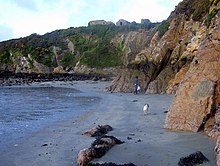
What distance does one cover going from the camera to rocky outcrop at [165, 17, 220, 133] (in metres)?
13.5

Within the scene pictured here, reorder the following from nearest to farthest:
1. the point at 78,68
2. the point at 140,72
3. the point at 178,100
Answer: the point at 178,100
the point at 140,72
the point at 78,68

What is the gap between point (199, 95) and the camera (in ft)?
45.8

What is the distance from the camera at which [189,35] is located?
110ft

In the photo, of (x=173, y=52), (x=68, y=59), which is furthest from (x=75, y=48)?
(x=173, y=52)

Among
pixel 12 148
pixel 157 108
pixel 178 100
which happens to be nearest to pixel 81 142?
pixel 12 148

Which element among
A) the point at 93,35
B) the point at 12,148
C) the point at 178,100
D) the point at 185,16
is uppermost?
the point at 93,35

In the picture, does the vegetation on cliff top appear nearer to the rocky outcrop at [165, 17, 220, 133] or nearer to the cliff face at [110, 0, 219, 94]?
Result: the cliff face at [110, 0, 219, 94]

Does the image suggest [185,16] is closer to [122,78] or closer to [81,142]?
[122,78]

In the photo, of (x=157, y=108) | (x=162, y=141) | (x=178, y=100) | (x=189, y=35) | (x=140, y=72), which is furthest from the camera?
(x=140, y=72)

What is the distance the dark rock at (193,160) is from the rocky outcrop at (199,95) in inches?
141

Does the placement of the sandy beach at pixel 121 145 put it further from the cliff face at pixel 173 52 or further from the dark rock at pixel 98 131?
the cliff face at pixel 173 52

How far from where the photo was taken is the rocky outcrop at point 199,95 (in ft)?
44.3

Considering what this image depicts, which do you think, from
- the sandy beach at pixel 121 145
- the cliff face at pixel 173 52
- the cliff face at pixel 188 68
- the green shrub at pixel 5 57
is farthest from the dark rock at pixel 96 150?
the green shrub at pixel 5 57

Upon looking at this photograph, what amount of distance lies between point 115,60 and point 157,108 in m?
76.2
